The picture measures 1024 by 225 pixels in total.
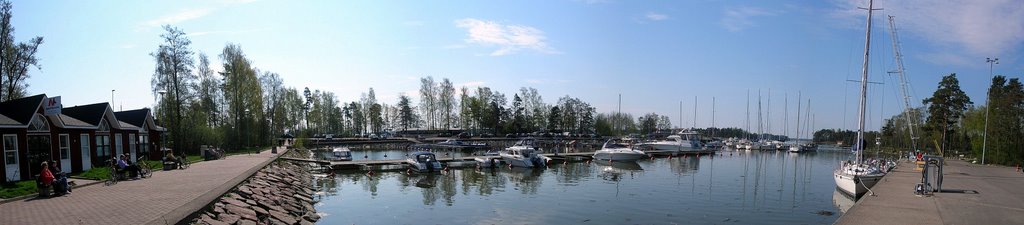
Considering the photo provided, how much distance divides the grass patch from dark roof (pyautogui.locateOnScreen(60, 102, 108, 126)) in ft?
27.7

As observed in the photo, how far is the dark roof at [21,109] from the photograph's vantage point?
67.4 ft

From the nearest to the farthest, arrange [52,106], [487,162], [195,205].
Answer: [195,205] < [52,106] < [487,162]

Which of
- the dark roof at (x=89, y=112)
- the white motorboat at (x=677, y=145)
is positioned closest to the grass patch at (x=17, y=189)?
the dark roof at (x=89, y=112)

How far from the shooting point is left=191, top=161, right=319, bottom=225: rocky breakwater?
50.8 feet

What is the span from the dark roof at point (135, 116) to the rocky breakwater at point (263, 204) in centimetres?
1006

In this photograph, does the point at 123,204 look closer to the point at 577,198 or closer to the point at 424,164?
the point at 577,198

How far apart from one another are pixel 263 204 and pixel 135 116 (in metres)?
20.6

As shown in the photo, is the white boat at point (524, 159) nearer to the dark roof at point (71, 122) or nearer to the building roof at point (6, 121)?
the dark roof at point (71, 122)

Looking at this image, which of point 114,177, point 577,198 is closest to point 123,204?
point 114,177

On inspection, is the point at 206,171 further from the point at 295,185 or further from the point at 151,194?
the point at 151,194

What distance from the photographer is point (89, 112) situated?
27.4 meters

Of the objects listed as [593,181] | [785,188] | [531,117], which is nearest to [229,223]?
[593,181]

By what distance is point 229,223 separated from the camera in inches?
583

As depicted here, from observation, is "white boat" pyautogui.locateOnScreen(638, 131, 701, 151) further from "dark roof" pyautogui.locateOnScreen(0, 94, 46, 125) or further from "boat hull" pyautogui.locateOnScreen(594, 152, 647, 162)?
"dark roof" pyautogui.locateOnScreen(0, 94, 46, 125)
